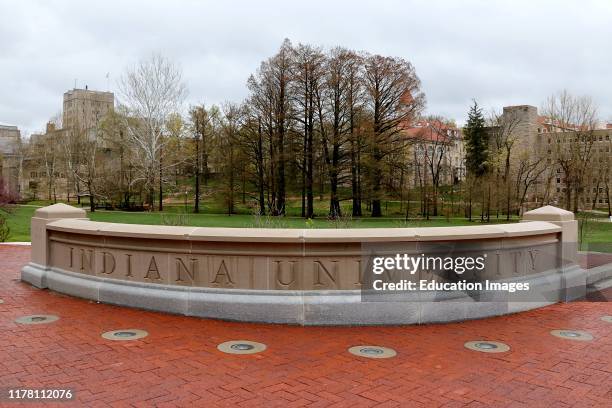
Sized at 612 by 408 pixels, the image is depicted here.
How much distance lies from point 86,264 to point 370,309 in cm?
491

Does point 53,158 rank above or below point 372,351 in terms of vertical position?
above

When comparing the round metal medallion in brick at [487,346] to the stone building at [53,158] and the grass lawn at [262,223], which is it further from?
the stone building at [53,158]

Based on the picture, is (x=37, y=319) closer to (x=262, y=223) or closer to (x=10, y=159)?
(x=262, y=223)

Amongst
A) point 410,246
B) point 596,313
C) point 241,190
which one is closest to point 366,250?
point 410,246

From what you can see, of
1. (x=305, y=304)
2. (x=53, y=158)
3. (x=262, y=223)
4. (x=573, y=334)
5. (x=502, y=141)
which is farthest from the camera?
(x=53, y=158)

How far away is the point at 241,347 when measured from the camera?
19.0ft

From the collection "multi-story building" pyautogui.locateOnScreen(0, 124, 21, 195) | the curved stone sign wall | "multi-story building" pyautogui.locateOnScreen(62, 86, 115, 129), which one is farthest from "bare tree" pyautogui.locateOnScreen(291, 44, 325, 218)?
"multi-story building" pyautogui.locateOnScreen(0, 124, 21, 195)

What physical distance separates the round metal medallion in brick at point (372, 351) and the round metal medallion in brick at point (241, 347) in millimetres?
1071

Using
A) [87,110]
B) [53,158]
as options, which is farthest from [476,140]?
[87,110]

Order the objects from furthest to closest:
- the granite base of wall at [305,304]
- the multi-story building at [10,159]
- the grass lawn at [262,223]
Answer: the multi-story building at [10,159]
the grass lawn at [262,223]
the granite base of wall at [305,304]

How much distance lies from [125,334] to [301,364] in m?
2.46

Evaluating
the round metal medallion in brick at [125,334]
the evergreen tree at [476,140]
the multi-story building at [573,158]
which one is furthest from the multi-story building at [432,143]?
the round metal medallion in brick at [125,334]

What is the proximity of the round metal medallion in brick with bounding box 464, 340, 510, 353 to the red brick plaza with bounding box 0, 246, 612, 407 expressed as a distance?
A: 0.11 metres

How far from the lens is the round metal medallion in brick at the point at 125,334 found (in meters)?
6.08
